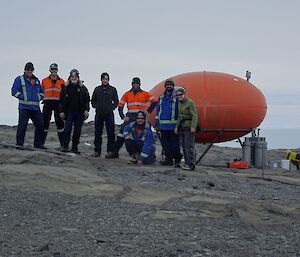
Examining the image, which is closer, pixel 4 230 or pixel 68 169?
pixel 4 230

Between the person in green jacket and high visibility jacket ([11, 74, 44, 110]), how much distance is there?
2.88 m

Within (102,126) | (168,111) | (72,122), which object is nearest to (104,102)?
(102,126)

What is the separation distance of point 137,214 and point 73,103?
542cm

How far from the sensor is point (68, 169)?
8023 millimetres

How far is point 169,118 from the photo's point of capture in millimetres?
10148

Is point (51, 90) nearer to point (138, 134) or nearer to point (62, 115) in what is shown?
point (62, 115)

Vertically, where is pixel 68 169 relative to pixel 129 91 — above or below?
below

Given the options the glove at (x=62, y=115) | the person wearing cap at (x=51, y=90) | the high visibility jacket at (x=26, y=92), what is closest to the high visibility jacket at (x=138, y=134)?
the glove at (x=62, y=115)

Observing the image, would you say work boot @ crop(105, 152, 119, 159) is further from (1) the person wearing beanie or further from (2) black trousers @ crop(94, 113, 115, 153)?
(1) the person wearing beanie

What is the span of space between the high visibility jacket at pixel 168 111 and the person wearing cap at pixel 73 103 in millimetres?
1643

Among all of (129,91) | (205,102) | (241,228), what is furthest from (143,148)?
(241,228)

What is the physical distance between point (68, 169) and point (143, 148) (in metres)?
2.73

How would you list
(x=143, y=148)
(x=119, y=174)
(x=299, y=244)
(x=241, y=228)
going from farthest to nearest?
(x=143, y=148)
(x=119, y=174)
(x=241, y=228)
(x=299, y=244)

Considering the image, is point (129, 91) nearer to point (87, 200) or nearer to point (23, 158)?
point (23, 158)
